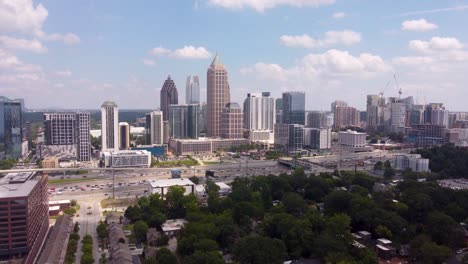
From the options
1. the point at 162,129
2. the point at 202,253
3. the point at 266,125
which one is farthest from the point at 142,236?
the point at 266,125

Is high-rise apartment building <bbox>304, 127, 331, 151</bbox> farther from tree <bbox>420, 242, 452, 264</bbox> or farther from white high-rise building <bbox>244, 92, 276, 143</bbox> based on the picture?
tree <bbox>420, 242, 452, 264</bbox>

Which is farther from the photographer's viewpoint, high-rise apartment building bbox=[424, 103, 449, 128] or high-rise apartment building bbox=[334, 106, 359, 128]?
high-rise apartment building bbox=[334, 106, 359, 128]

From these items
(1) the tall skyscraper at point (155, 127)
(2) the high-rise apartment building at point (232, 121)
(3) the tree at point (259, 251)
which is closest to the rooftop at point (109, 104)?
(1) the tall skyscraper at point (155, 127)

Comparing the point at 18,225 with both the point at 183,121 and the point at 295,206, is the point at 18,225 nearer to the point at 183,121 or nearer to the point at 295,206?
the point at 295,206

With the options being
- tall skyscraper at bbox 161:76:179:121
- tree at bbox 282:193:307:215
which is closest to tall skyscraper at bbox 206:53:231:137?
tall skyscraper at bbox 161:76:179:121

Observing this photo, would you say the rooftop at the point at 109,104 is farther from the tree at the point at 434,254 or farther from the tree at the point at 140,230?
the tree at the point at 434,254
